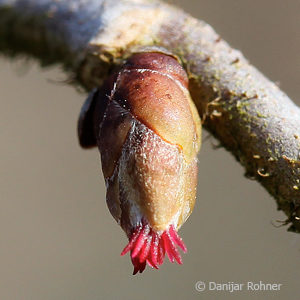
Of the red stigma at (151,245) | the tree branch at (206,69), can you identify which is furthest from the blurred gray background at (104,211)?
the red stigma at (151,245)

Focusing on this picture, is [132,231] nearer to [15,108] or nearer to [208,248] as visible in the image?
[208,248]

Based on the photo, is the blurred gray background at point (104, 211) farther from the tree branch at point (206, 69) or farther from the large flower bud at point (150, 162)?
the large flower bud at point (150, 162)

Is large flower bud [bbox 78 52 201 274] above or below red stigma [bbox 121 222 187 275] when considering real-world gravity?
above

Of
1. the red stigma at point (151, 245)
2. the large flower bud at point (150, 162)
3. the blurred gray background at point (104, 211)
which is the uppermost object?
the large flower bud at point (150, 162)

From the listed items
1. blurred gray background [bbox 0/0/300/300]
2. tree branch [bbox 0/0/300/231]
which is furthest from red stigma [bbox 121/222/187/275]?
blurred gray background [bbox 0/0/300/300]

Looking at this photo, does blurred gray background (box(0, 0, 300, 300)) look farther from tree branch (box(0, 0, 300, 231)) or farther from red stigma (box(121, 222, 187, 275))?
red stigma (box(121, 222, 187, 275))

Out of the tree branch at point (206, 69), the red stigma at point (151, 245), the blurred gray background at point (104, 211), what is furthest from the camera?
the blurred gray background at point (104, 211)
